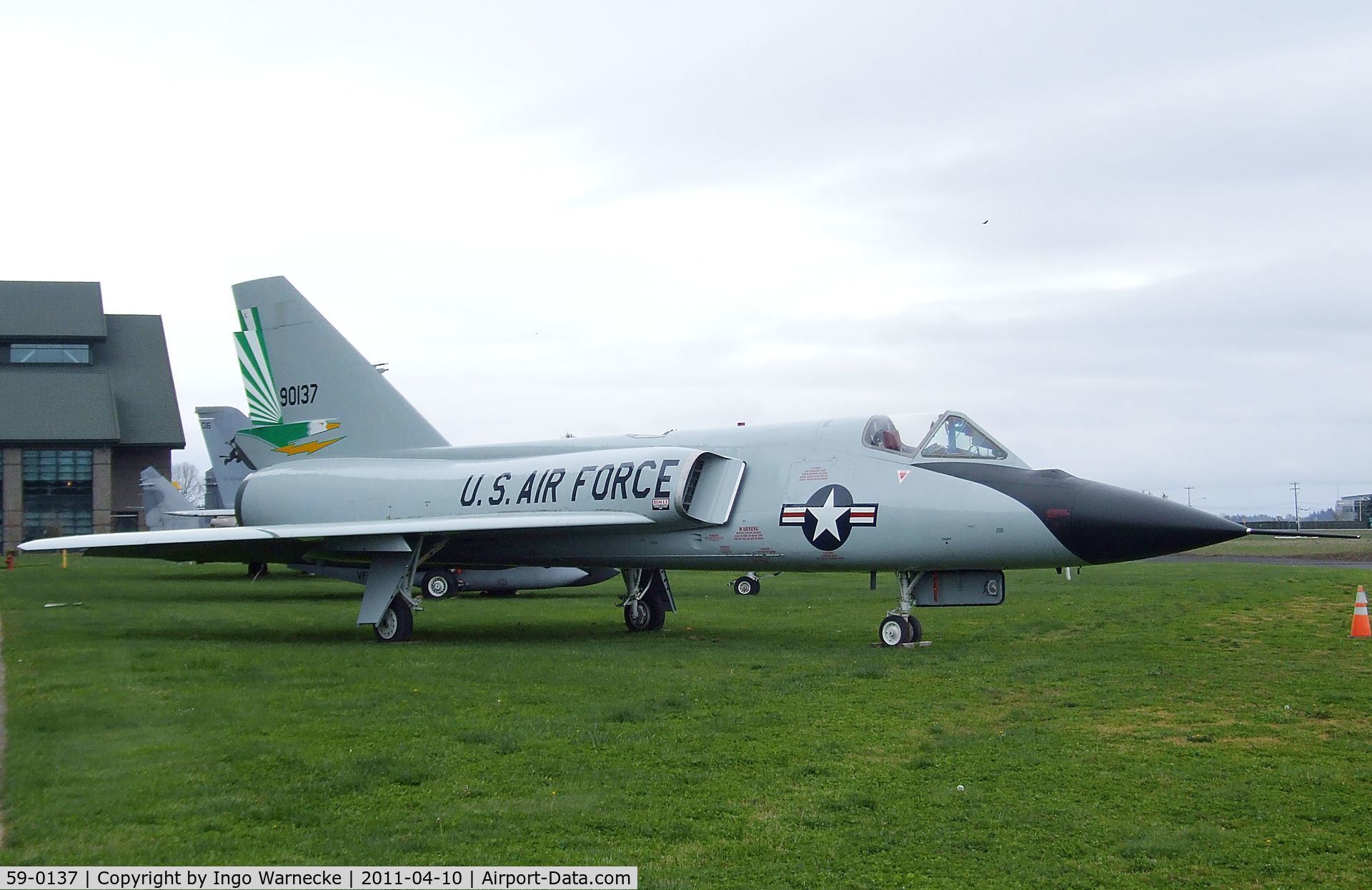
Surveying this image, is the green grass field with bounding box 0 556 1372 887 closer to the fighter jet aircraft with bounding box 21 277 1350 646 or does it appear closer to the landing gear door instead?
the landing gear door

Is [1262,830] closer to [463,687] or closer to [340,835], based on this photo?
[340,835]

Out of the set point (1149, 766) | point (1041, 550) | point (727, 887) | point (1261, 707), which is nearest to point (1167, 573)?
point (1041, 550)

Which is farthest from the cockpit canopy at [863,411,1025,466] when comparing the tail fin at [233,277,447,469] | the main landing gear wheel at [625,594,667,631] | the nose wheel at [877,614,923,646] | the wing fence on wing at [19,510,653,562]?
the tail fin at [233,277,447,469]

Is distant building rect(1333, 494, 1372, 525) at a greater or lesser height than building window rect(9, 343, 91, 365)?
lesser

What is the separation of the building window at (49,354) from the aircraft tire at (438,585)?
45901 millimetres

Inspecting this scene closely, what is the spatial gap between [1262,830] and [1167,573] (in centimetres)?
2655

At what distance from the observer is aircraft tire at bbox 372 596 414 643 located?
14.6 meters

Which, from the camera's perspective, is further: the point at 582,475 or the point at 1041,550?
the point at 582,475

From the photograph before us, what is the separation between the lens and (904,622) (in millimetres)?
12852

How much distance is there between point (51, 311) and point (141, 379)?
5.51 m

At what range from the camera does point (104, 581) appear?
27.5 meters

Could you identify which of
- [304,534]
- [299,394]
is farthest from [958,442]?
[299,394]

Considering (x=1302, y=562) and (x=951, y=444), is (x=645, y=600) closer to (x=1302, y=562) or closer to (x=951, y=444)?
(x=951, y=444)

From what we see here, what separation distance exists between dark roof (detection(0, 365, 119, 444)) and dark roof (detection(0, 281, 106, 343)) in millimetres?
1798
